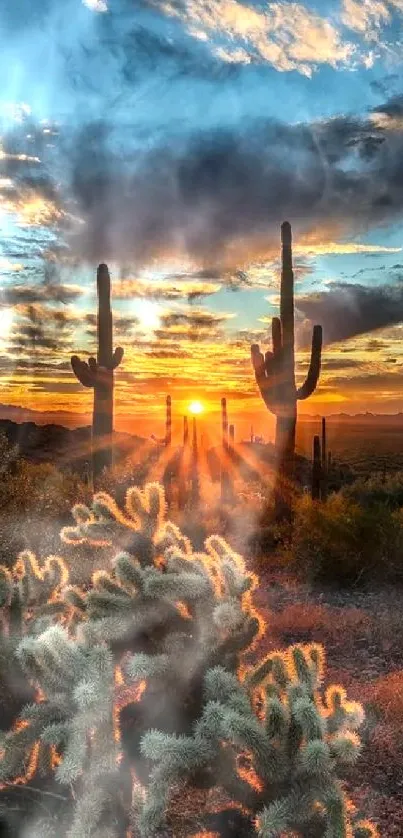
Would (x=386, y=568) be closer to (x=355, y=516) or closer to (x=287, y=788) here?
(x=355, y=516)

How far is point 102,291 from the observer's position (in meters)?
22.3

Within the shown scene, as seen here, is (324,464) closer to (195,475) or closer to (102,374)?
(195,475)

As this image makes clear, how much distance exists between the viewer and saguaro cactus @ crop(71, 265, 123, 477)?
21.2 metres

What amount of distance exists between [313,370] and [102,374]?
5640 mm

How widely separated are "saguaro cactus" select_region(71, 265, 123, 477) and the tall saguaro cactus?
4204 mm

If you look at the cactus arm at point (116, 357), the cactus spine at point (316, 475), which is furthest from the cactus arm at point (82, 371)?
the cactus spine at point (316, 475)

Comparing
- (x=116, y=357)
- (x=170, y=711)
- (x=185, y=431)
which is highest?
(x=116, y=357)

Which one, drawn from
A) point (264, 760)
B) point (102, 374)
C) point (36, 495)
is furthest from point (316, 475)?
point (264, 760)

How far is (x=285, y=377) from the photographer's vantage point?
19.9 meters

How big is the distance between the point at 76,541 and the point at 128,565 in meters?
0.62

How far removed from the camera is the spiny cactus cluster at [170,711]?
323 cm

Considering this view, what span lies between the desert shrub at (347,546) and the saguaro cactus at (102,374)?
6173 mm

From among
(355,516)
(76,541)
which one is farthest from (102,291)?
(76,541)

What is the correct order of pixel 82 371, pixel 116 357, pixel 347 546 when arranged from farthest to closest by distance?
pixel 116 357 → pixel 82 371 → pixel 347 546
